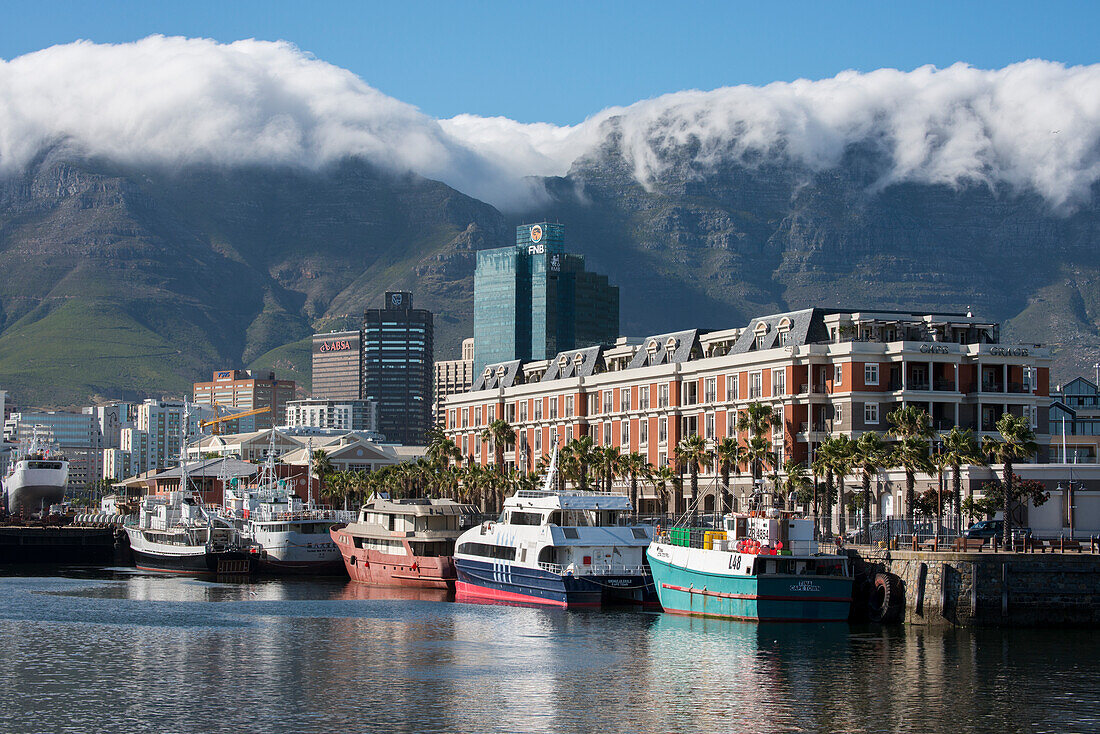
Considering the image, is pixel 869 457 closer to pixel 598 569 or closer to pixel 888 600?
pixel 888 600

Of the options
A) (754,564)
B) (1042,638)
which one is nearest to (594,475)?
(754,564)

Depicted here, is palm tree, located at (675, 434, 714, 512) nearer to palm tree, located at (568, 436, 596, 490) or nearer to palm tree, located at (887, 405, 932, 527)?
palm tree, located at (568, 436, 596, 490)

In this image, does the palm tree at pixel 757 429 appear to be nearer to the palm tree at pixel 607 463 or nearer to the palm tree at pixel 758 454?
the palm tree at pixel 758 454

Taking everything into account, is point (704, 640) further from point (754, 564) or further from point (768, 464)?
point (768, 464)

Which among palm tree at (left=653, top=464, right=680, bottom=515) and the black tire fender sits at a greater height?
palm tree at (left=653, top=464, right=680, bottom=515)

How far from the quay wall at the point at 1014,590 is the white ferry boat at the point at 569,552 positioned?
1025 inches

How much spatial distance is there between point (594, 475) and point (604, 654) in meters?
84.2

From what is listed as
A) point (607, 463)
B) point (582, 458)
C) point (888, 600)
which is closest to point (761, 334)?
point (607, 463)

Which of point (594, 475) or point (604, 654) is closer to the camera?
point (604, 654)

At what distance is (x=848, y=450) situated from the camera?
417 feet

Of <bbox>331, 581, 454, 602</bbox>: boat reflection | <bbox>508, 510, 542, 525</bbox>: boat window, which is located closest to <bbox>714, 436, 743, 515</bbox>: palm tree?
<bbox>508, 510, 542, 525</bbox>: boat window

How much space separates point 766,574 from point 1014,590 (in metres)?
16.1

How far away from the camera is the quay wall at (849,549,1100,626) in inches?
3922

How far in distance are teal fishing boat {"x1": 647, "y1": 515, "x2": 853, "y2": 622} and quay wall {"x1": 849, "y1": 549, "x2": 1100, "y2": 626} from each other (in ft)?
21.7
